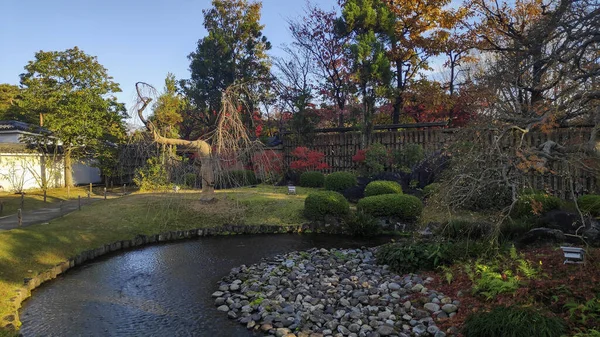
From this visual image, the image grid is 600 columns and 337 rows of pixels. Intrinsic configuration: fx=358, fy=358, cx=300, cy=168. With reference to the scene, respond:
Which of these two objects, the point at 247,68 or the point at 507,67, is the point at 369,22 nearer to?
the point at 247,68

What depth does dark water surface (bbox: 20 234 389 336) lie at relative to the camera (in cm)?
492

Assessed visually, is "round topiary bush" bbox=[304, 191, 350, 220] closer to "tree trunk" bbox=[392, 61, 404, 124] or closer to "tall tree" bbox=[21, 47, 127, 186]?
"tree trunk" bbox=[392, 61, 404, 124]

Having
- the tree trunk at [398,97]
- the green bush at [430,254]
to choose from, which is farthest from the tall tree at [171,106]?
the green bush at [430,254]

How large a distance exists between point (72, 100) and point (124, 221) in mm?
10769

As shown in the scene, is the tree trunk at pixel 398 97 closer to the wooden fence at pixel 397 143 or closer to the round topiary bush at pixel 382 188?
the wooden fence at pixel 397 143

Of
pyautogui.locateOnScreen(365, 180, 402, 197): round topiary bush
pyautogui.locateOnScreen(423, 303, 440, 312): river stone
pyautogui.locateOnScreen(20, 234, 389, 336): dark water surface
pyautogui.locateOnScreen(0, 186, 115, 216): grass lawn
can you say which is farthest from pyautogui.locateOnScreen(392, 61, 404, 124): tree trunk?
pyautogui.locateOnScreen(0, 186, 115, 216): grass lawn

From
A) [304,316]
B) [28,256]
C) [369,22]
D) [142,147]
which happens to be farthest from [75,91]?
[304,316]

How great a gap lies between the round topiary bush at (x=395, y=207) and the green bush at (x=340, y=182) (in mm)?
3199

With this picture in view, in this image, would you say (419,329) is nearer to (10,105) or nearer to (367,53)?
(367,53)

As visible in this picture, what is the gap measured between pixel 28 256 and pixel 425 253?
25.1 ft

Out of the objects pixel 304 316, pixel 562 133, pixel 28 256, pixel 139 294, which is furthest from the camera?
pixel 562 133

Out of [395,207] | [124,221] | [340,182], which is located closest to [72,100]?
[124,221]

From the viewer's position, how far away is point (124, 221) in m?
10.3

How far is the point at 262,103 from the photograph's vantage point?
22.2m
